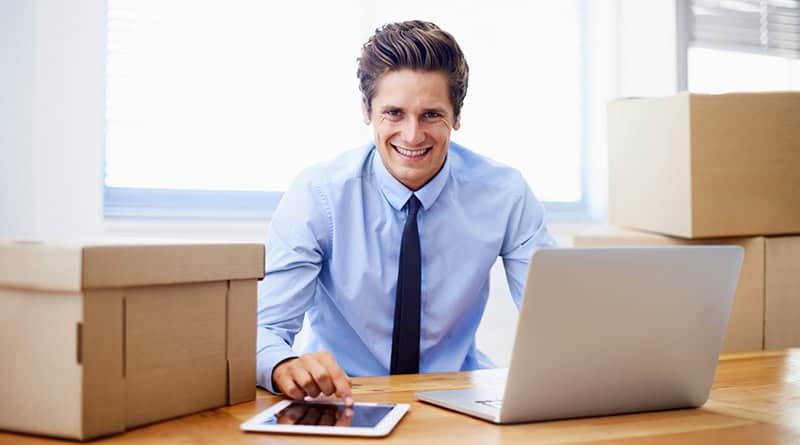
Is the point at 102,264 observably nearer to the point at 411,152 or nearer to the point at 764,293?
the point at 411,152

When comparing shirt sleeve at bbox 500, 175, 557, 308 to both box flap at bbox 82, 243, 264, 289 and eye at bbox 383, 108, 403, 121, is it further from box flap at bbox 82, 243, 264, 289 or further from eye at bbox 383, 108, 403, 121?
box flap at bbox 82, 243, 264, 289

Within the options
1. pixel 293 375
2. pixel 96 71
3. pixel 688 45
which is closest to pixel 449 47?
pixel 293 375

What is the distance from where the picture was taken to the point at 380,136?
175 cm

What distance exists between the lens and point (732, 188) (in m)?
2.06

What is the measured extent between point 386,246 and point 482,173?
30 centimetres

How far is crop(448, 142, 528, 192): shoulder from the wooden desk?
741mm

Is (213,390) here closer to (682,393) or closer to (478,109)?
(682,393)

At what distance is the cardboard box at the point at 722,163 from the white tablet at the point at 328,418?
1.30 meters

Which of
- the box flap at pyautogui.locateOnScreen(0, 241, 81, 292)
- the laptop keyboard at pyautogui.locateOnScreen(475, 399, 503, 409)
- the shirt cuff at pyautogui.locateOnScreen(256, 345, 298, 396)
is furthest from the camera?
the shirt cuff at pyautogui.locateOnScreen(256, 345, 298, 396)

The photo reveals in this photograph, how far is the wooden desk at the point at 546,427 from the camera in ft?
2.80

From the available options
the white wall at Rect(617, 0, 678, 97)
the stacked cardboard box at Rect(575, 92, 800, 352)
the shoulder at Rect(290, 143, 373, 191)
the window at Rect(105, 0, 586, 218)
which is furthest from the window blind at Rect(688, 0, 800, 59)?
the shoulder at Rect(290, 143, 373, 191)

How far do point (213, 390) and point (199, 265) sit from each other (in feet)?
0.52

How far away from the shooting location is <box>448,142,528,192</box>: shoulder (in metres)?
1.82

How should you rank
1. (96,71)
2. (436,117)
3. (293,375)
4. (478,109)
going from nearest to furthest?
(293,375) < (436,117) < (96,71) < (478,109)
